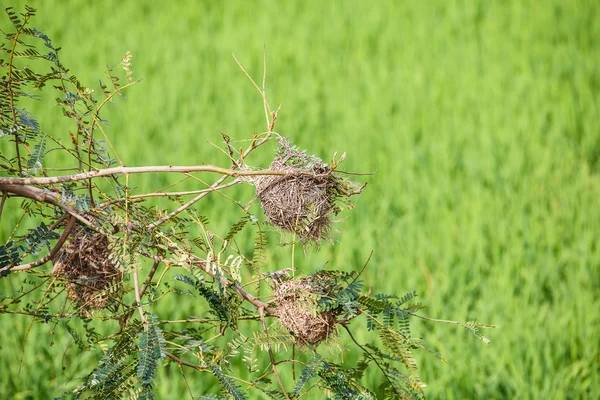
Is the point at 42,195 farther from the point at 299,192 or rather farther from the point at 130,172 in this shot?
the point at 299,192

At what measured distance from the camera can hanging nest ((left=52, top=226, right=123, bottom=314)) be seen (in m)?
1.73

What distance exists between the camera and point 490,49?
8.32 metres

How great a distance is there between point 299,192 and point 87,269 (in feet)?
1.85

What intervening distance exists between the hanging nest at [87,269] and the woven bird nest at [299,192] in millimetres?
395

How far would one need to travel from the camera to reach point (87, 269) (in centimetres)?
178

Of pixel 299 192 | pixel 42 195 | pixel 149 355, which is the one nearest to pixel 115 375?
pixel 149 355

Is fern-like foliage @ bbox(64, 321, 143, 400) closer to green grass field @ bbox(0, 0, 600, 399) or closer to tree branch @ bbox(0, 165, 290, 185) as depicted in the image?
tree branch @ bbox(0, 165, 290, 185)

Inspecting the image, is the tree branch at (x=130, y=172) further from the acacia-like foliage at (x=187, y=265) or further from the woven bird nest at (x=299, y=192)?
the woven bird nest at (x=299, y=192)

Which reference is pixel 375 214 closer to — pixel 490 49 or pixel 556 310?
pixel 556 310

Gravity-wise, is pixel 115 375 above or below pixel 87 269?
below

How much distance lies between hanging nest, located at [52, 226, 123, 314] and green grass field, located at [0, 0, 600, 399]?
30cm

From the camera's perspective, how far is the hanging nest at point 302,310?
5.21 ft

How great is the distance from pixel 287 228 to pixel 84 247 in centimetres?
48

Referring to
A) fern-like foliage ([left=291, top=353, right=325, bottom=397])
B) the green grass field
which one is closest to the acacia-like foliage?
fern-like foliage ([left=291, top=353, right=325, bottom=397])
